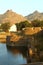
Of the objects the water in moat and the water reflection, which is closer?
the water in moat

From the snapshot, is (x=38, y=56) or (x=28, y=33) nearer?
(x=38, y=56)

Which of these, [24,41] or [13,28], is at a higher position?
[13,28]

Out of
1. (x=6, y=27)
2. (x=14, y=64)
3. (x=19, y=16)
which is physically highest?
(x=19, y=16)

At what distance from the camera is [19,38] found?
47531 mm

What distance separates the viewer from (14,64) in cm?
2608

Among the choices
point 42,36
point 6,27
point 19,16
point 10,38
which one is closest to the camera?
point 42,36

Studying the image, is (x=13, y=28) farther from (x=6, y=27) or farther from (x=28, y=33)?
(x=28, y=33)

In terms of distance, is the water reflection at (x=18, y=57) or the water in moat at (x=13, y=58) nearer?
the water in moat at (x=13, y=58)

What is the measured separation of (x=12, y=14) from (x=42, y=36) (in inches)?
5897

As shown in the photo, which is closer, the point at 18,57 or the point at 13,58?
the point at 13,58

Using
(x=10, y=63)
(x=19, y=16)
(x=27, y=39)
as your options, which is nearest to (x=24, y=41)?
(x=27, y=39)

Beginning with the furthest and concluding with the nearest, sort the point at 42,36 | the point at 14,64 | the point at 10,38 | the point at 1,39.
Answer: the point at 1,39, the point at 10,38, the point at 42,36, the point at 14,64

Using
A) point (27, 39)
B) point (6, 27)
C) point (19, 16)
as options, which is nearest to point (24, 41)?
point (27, 39)

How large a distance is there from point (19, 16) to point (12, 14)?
277 inches
